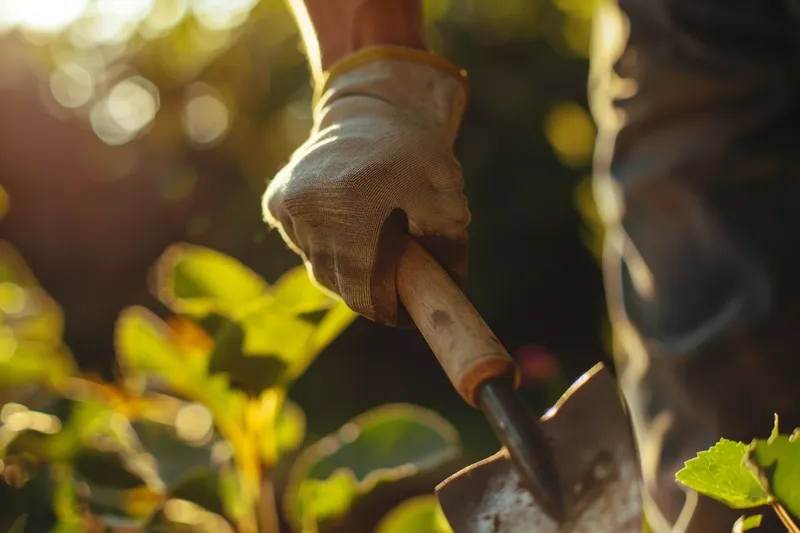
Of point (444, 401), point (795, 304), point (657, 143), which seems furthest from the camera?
point (444, 401)

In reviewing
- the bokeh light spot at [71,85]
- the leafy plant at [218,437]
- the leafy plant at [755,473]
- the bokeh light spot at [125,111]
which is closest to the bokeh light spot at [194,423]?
the leafy plant at [218,437]

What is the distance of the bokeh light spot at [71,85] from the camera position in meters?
4.78

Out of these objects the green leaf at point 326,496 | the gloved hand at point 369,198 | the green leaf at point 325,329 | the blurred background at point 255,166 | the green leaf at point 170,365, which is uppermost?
the gloved hand at point 369,198

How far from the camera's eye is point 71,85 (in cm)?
487

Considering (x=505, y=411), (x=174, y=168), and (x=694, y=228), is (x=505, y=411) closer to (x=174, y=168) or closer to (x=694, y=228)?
(x=694, y=228)

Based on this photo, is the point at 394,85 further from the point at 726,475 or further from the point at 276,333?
the point at 726,475

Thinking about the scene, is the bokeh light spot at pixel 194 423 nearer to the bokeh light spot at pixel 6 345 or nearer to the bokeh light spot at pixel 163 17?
the bokeh light spot at pixel 6 345

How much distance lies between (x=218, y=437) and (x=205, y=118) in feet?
11.3

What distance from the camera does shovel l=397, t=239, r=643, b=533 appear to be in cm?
73

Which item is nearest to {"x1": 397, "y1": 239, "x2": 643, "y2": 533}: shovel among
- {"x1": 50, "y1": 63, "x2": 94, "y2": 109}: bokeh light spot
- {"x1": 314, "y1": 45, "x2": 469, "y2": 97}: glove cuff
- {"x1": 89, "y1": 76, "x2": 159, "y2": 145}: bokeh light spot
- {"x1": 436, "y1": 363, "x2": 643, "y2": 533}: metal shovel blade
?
{"x1": 436, "y1": 363, "x2": 643, "y2": 533}: metal shovel blade

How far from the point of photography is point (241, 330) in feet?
3.35

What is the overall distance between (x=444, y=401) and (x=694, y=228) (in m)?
1.66

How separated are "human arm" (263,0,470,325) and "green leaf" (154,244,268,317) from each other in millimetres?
325

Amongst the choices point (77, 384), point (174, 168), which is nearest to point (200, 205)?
point (174, 168)
